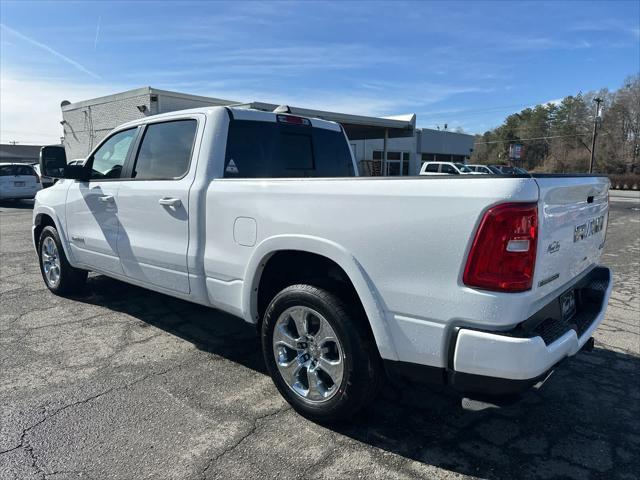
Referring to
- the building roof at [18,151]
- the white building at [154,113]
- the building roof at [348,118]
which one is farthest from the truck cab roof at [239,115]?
the building roof at [18,151]

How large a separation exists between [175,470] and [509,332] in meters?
1.82

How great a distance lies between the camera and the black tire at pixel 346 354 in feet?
8.55

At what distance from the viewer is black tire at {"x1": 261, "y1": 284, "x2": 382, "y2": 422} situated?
2.61 meters

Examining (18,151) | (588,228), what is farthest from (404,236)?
(18,151)

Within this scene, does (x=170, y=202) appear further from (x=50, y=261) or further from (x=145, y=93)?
(x=145, y=93)

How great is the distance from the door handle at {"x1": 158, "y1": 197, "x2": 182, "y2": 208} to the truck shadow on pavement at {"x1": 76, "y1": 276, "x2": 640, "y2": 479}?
4.32 feet

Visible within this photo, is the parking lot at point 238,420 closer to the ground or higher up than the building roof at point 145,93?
closer to the ground

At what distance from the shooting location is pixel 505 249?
82.7 inches

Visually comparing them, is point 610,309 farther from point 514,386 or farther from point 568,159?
point 568,159

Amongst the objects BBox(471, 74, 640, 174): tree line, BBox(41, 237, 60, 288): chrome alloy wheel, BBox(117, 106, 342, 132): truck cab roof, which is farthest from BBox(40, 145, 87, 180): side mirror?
BBox(471, 74, 640, 174): tree line

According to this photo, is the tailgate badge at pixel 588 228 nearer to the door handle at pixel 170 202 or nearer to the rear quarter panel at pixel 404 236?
the rear quarter panel at pixel 404 236

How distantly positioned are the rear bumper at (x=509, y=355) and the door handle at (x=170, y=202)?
7.44ft

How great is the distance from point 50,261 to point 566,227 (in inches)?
217

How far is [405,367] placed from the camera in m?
2.46
